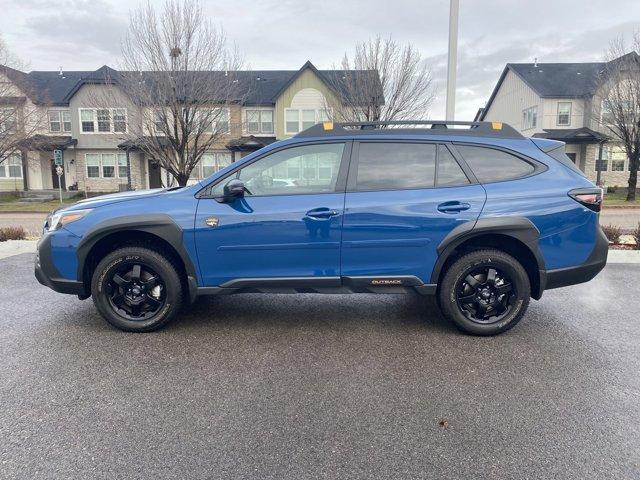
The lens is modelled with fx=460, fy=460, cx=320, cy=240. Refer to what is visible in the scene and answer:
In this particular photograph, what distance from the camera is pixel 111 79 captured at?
21078mm

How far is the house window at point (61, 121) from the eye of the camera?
31.1m

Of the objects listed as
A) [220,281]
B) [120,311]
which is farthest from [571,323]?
[120,311]

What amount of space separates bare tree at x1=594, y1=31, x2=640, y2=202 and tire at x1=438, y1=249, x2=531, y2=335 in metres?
24.9

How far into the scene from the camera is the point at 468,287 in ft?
13.7

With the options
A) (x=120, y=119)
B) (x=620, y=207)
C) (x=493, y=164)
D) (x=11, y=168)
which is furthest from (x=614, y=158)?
(x=11, y=168)

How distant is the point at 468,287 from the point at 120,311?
10.6 feet

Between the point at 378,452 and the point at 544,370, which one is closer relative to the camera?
the point at 378,452

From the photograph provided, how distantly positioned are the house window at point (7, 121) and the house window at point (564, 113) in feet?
104

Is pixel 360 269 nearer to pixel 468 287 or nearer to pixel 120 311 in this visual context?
pixel 468 287

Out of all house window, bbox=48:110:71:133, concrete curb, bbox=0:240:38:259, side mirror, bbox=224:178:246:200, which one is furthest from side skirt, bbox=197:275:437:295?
house window, bbox=48:110:71:133

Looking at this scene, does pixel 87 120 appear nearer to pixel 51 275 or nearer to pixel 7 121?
pixel 7 121

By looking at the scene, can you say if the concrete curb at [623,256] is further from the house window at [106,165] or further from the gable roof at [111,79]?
the house window at [106,165]

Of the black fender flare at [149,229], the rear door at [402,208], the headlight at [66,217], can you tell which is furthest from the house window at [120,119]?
the rear door at [402,208]

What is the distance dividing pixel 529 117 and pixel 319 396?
33.8 meters
